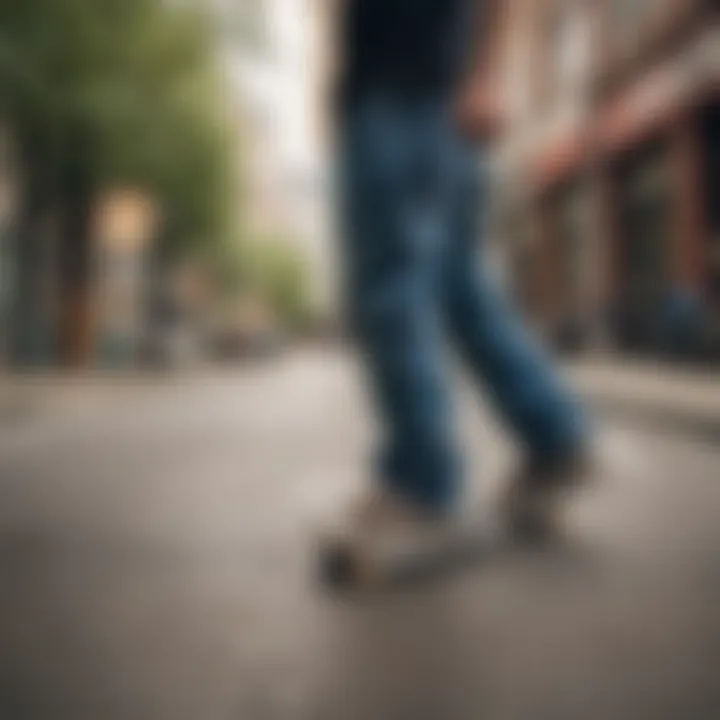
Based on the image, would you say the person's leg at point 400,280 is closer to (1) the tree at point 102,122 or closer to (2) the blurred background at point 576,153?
(2) the blurred background at point 576,153

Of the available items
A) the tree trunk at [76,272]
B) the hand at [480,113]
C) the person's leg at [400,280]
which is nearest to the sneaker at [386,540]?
the person's leg at [400,280]

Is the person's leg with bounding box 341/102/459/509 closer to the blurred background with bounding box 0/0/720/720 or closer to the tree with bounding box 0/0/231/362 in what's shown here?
the blurred background with bounding box 0/0/720/720

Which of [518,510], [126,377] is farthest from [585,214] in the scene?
[126,377]

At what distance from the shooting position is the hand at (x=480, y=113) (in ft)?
2.81

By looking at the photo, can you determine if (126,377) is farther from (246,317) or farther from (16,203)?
(246,317)

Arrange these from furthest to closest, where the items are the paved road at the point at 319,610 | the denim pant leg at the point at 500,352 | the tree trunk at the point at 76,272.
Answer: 1. the tree trunk at the point at 76,272
2. the denim pant leg at the point at 500,352
3. the paved road at the point at 319,610

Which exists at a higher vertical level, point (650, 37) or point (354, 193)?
point (650, 37)

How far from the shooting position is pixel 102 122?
189 inches

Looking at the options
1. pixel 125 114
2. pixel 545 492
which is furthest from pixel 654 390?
pixel 125 114

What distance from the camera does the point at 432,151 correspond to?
2.73 ft

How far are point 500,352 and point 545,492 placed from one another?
0.40 feet

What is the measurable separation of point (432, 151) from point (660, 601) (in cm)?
37

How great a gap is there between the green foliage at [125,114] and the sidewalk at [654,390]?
1.13 meters

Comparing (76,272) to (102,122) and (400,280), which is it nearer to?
(102,122)
